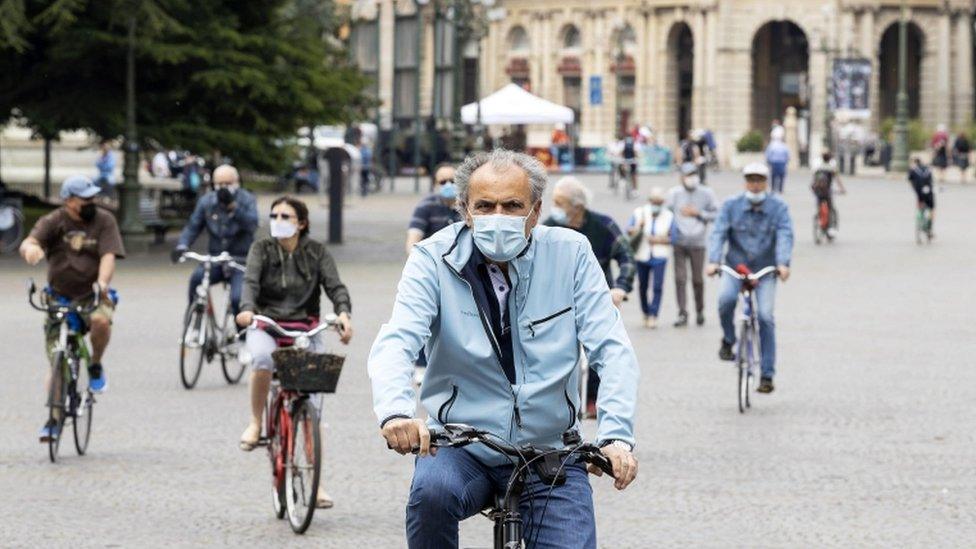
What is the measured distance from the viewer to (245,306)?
425 inches

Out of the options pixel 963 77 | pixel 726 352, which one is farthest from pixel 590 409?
pixel 963 77

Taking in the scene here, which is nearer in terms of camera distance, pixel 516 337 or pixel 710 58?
pixel 516 337

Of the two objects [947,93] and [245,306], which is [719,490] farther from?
[947,93]

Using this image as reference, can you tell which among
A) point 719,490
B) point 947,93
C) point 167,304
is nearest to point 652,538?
point 719,490

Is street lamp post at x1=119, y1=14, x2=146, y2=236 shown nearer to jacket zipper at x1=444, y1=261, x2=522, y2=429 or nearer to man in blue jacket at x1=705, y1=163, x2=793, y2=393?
man in blue jacket at x1=705, y1=163, x2=793, y2=393

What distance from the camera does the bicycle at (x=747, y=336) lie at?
47.6 ft

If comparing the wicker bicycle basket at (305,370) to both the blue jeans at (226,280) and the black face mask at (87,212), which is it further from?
the blue jeans at (226,280)

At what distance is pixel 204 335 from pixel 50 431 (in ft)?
13.1

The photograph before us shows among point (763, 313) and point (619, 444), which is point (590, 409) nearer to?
point (763, 313)

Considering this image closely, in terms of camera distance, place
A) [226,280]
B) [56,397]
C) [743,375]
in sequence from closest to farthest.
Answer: [56,397], [743,375], [226,280]

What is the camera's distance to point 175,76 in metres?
30.0

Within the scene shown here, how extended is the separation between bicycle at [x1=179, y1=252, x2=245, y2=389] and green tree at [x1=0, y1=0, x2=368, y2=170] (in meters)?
12.0

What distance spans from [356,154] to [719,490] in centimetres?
4135

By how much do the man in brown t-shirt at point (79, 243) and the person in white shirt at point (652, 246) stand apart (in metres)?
8.92
